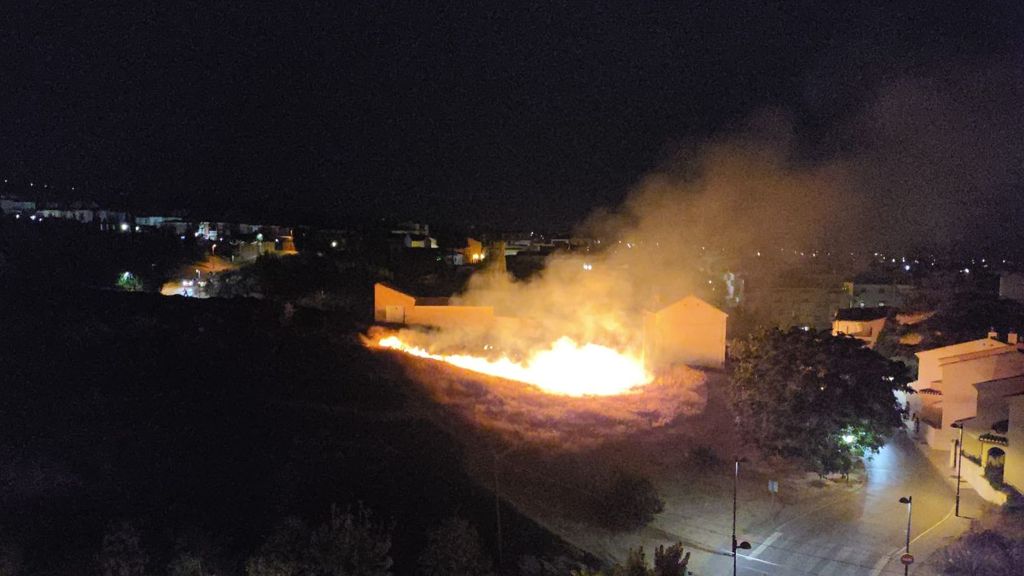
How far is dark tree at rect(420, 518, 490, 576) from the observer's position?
1092 cm

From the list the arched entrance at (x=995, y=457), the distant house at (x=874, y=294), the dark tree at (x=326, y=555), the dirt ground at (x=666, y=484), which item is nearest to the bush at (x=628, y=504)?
the dirt ground at (x=666, y=484)

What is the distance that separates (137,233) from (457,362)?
2809 cm

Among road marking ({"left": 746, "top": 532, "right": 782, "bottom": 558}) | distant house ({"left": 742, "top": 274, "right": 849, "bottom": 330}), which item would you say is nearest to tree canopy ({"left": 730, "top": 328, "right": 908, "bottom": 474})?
road marking ({"left": 746, "top": 532, "right": 782, "bottom": 558})

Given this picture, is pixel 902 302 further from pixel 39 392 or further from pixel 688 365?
pixel 39 392

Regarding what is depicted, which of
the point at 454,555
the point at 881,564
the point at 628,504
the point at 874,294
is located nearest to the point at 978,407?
the point at 881,564

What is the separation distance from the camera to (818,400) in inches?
669

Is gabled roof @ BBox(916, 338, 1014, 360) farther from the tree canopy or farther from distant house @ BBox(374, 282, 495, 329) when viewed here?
distant house @ BBox(374, 282, 495, 329)

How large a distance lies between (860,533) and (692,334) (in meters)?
10.5

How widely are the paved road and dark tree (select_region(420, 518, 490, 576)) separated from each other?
3.81 metres

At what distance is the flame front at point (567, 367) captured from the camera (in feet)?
73.7

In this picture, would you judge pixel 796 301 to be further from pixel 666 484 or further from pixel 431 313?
pixel 666 484

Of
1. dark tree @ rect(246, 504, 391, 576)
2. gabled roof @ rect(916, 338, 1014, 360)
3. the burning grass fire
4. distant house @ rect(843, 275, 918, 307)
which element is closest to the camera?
dark tree @ rect(246, 504, 391, 576)

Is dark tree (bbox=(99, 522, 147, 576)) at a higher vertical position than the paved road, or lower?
higher

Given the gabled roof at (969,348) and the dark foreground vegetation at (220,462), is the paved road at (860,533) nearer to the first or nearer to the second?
the dark foreground vegetation at (220,462)
